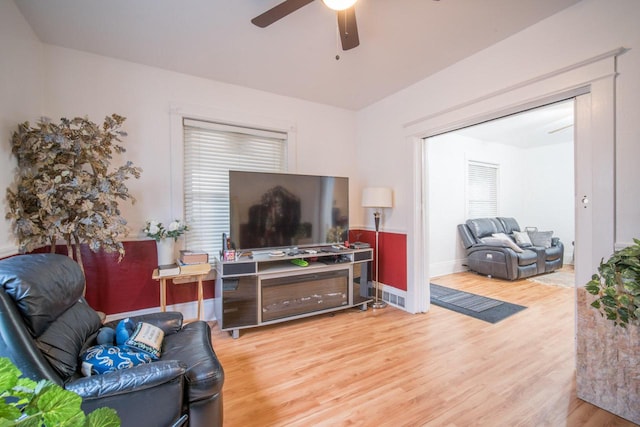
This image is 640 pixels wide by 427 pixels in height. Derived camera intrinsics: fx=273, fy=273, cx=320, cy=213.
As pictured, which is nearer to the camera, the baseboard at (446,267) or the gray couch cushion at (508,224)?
the baseboard at (446,267)

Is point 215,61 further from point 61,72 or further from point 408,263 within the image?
point 408,263

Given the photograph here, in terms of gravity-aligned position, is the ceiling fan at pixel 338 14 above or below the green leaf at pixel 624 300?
above

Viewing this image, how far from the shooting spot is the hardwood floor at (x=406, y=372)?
166cm

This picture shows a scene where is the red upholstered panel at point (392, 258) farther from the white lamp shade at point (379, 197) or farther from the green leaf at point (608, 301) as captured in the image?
the green leaf at point (608, 301)

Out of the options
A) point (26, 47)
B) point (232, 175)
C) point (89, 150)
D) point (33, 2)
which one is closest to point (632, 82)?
point (232, 175)

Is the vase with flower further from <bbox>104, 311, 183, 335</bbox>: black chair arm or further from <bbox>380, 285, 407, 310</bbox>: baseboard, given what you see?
<bbox>380, 285, 407, 310</bbox>: baseboard

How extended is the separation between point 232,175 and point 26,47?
6.00ft

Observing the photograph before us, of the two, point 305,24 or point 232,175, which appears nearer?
point 305,24

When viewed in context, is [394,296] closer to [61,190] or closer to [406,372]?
[406,372]

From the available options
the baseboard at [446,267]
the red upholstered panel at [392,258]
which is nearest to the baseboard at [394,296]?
the red upholstered panel at [392,258]

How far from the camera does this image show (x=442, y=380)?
2.00 m

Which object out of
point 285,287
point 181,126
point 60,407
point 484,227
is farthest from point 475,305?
point 181,126

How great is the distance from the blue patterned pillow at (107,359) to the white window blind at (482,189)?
575 centimetres

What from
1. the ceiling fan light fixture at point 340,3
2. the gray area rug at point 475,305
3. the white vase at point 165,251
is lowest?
the gray area rug at point 475,305
